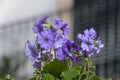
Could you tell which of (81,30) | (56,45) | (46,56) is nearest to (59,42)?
(56,45)

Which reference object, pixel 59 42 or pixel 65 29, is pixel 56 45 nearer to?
pixel 59 42

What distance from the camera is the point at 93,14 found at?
32.2ft

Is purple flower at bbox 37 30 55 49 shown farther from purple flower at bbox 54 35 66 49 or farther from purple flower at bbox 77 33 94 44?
purple flower at bbox 77 33 94 44

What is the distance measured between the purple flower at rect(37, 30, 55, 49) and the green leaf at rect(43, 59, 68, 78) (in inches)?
4.1

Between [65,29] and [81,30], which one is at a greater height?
[81,30]

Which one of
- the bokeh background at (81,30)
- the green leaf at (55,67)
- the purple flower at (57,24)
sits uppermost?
the bokeh background at (81,30)

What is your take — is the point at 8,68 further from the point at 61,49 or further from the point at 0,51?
the point at 61,49

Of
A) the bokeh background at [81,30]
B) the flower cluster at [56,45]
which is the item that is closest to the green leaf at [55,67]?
the flower cluster at [56,45]

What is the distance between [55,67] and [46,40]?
14 cm

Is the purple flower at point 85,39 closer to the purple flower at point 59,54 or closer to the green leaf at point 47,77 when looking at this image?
the purple flower at point 59,54

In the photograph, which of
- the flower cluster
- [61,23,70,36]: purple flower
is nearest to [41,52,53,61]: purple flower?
the flower cluster

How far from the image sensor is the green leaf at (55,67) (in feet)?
7.39

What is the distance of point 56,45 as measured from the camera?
7.18 ft

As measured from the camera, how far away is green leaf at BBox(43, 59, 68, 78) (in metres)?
2.25
